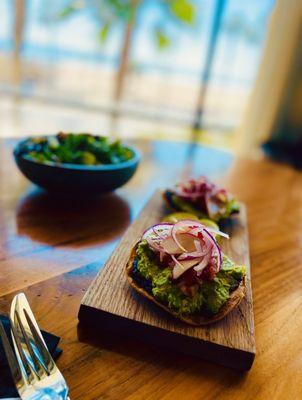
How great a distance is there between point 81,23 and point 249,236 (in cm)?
560

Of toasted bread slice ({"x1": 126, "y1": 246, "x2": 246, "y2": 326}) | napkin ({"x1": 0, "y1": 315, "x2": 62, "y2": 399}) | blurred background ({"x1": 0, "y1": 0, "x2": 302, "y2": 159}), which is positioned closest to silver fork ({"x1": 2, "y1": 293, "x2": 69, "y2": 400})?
napkin ({"x1": 0, "y1": 315, "x2": 62, "y2": 399})

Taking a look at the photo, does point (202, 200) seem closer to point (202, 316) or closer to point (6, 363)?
point (202, 316)

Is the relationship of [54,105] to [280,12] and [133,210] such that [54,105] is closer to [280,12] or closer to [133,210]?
[280,12]

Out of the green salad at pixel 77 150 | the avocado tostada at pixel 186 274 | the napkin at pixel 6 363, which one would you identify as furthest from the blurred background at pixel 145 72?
the napkin at pixel 6 363

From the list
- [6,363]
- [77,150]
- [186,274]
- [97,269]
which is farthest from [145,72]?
[6,363]

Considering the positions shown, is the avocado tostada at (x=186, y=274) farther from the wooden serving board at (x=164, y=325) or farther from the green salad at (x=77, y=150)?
the green salad at (x=77, y=150)

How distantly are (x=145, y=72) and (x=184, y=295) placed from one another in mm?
5857

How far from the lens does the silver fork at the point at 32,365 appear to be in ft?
1.38

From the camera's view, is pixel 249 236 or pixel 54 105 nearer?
pixel 249 236

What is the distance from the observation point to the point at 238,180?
1.48 m

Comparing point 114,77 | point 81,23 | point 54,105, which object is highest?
point 81,23

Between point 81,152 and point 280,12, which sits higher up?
point 280,12

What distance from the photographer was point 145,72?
5.92 metres

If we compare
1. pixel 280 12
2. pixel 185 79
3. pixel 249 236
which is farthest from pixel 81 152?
pixel 185 79
